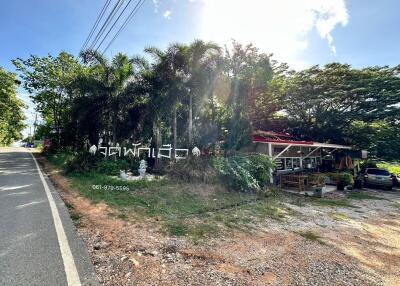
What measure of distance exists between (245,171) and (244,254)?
279 inches

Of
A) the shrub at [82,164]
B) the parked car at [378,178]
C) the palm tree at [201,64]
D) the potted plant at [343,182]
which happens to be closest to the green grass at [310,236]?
the palm tree at [201,64]

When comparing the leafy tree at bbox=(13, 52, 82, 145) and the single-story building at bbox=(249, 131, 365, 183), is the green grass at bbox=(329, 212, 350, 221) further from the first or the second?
the leafy tree at bbox=(13, 52, 82, 145)

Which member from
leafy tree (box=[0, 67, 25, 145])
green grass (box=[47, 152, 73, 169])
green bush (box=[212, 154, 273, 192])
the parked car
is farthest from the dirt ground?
leafy tree (box=[0, 67, 25, 145])

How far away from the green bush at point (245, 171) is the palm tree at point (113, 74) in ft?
26.0

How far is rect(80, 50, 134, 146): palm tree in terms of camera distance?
1521cm

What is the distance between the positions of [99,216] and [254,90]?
40.8 feet

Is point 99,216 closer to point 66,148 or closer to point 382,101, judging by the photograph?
point 66,148

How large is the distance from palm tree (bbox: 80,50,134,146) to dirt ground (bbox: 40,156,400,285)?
371 inches

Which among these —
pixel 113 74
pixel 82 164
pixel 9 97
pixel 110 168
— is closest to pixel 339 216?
pixel 110 168

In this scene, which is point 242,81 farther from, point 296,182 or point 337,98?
point 337,98

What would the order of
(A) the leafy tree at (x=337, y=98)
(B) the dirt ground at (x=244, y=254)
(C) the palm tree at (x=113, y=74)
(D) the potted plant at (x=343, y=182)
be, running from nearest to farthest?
(B) the dirt ground at (x=244, y=254) → (C) the palm tree at (x=113, y=74) → (D) the potted plant at (x=343, y=182) → (A) the leafy tree at (x=337, y=98)

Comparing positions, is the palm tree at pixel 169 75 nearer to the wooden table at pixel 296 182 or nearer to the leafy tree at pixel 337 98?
the wooden table at pixel 296 182

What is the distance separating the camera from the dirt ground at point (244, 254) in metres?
3.78

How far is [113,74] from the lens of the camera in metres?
15.5
